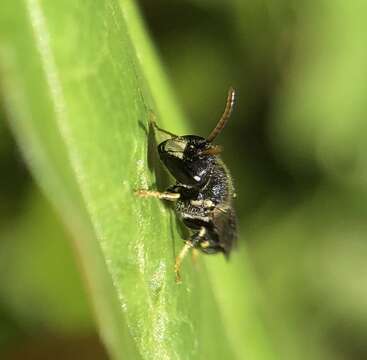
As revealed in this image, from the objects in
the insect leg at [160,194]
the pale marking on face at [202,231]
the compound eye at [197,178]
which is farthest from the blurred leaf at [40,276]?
the insect leg at [160,194]

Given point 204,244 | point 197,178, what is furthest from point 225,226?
point 197,178

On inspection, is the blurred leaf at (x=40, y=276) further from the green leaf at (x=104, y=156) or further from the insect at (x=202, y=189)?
the green leaf at (x=104, y=156)

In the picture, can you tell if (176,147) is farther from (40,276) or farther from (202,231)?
(40,276)

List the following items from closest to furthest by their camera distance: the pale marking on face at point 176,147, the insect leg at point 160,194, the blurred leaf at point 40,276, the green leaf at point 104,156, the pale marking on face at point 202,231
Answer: the green leaf at point 104,156
the insect leg at point 160,194
the pale marking on face at point 176,147
the pale marking on face at point 202,231
the blurred leaf at point 40,276

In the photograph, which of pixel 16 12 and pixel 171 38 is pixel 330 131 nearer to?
pixel 171 38

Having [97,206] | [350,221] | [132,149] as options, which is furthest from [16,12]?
[350,221]

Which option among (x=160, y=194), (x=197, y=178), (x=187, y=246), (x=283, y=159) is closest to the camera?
(x=160, y=194)
